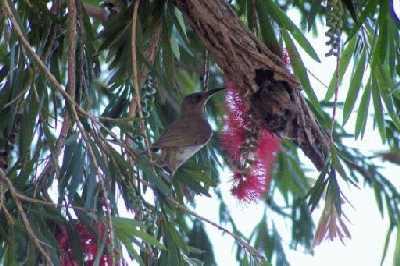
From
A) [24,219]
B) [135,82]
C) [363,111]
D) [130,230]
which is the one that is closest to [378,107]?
[363,111]

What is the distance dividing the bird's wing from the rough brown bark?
0.51 meters

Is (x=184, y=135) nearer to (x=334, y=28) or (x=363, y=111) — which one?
(x=363, y=111)

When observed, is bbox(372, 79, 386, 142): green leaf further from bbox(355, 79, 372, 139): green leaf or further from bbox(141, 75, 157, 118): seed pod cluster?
bbox(141, 75, 157, 118): seed pod cluster

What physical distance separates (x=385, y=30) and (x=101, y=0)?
1.75 meters

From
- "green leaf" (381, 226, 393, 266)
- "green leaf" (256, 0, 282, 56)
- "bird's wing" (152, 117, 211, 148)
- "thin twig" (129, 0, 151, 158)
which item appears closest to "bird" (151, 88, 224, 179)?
"bird's wing" (152, 117, 211, 148)

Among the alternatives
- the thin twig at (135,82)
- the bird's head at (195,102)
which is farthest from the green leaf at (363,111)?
the thin twig at (135,82)

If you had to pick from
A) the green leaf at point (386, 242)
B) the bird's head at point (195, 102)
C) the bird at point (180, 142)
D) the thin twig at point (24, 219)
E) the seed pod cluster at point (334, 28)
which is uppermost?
the seed pod cluster at point (334, 28)

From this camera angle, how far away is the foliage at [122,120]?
119 inches

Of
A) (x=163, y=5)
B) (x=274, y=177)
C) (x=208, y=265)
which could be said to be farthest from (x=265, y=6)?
(x=274, y=177)

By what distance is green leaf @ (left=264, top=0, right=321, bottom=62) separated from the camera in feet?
11.4

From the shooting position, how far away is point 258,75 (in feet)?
10.6

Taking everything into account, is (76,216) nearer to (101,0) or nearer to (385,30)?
(385,30)

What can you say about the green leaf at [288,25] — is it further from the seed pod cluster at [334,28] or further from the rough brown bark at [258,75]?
Answer: the seed pod cluster at [334,28]

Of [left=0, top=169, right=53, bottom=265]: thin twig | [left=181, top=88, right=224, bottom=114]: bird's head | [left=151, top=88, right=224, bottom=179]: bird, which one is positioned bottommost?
[left=0, top=169, right=53, bottom=265]: thin twig
